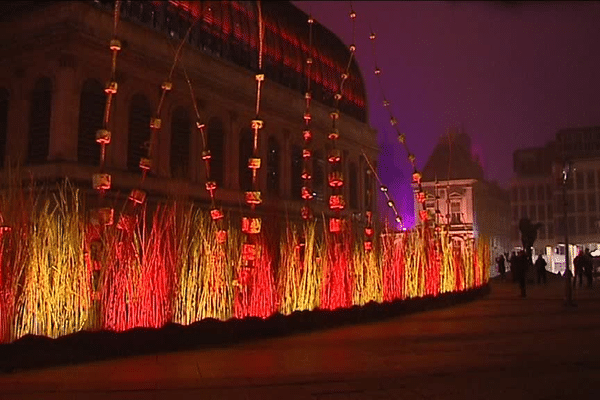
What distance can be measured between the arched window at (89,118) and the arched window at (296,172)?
1484 cm

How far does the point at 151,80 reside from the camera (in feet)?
92.3

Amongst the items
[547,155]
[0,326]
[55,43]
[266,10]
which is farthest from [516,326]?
[547,155]

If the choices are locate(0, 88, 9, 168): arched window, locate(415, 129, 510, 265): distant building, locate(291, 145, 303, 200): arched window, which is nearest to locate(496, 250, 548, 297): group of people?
locate(291, 145, 303, 200): arched window

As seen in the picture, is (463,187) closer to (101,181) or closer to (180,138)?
(180,138)

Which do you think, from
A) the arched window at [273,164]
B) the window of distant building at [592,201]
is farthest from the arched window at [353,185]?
the window of distant building at [592,201]

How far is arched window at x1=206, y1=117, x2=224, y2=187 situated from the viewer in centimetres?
3231

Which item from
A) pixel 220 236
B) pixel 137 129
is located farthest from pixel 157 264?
pixel 137 129

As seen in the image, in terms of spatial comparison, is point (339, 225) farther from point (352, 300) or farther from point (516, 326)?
point (516, 326)

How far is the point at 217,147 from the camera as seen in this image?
32812 mm

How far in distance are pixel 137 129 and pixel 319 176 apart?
16079 millimetres

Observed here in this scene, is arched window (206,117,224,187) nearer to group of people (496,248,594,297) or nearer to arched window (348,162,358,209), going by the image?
group of people (496,248,594,297)

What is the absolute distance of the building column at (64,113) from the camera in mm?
24391

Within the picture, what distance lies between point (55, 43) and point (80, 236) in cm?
1768

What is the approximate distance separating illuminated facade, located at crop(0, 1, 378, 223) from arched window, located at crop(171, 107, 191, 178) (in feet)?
0.16
